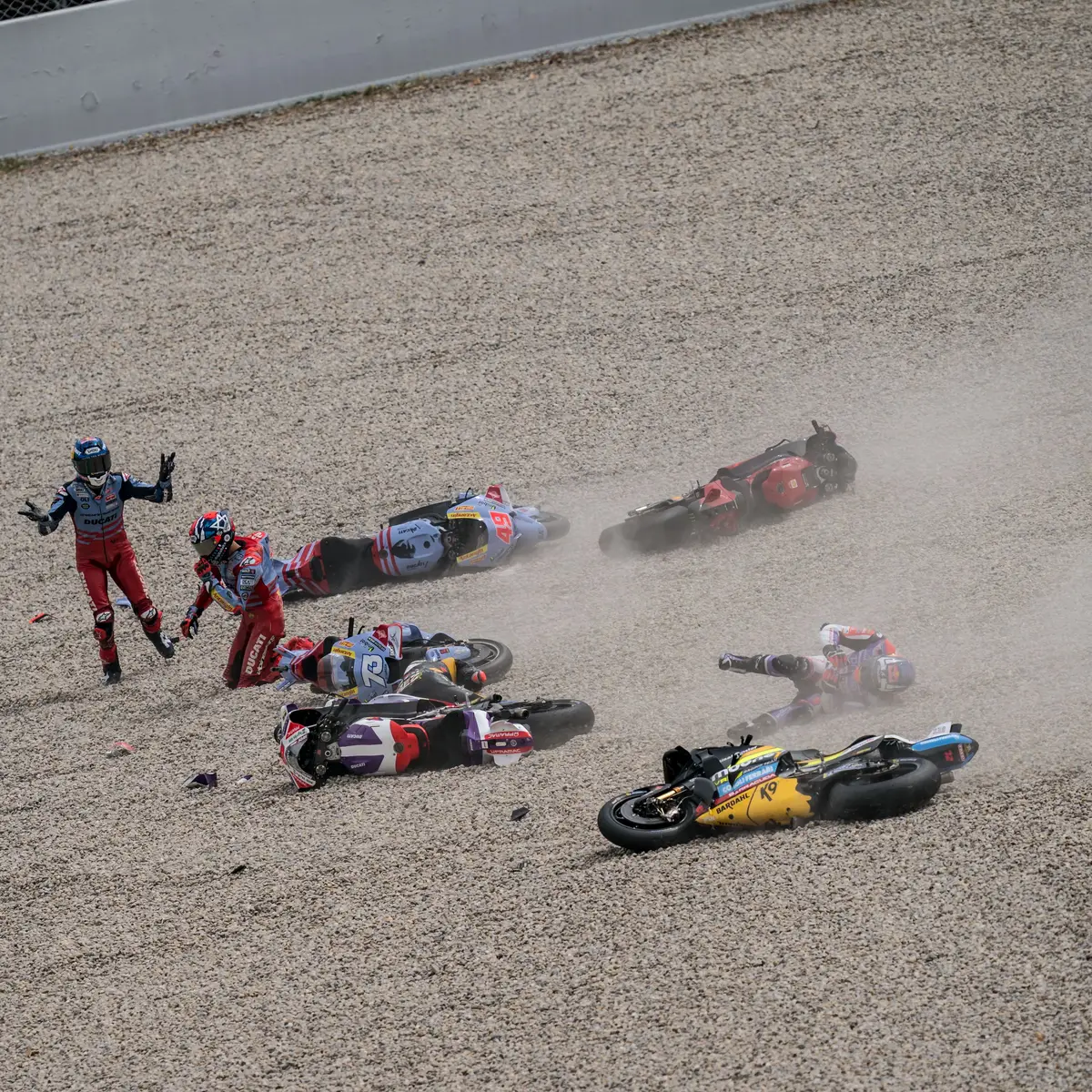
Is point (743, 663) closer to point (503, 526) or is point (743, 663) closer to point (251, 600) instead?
point (503, 526)

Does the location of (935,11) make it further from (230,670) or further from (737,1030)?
(737,1030)

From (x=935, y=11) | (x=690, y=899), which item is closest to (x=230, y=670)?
(x=690, y=899)

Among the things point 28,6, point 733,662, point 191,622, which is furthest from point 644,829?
point 28,6

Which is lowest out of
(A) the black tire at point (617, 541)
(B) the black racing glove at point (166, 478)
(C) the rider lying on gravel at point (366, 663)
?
(C) the rider lying on gravel at point (366, 663)

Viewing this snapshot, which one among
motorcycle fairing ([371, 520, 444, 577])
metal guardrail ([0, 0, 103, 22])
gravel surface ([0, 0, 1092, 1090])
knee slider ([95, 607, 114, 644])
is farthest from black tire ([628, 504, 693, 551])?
metal guardrail ([0, 0, 103, 22])

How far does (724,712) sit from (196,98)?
50.6 ft

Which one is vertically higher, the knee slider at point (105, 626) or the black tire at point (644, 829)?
the knee slider at point (105, 626)

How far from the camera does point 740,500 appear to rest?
11.8 meters

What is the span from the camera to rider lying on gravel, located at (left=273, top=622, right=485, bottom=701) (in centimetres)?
974

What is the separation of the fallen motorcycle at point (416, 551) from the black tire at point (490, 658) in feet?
5.90

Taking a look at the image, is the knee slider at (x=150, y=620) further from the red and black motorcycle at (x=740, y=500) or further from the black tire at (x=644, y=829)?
the black tire at (x=644, y=829)

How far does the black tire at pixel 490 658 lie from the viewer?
32.6 feet

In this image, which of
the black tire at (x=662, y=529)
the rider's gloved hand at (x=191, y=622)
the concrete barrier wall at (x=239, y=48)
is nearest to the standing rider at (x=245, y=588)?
the rider's gloved hand at (x=191, y=622)

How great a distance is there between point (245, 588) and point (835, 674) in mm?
4742
